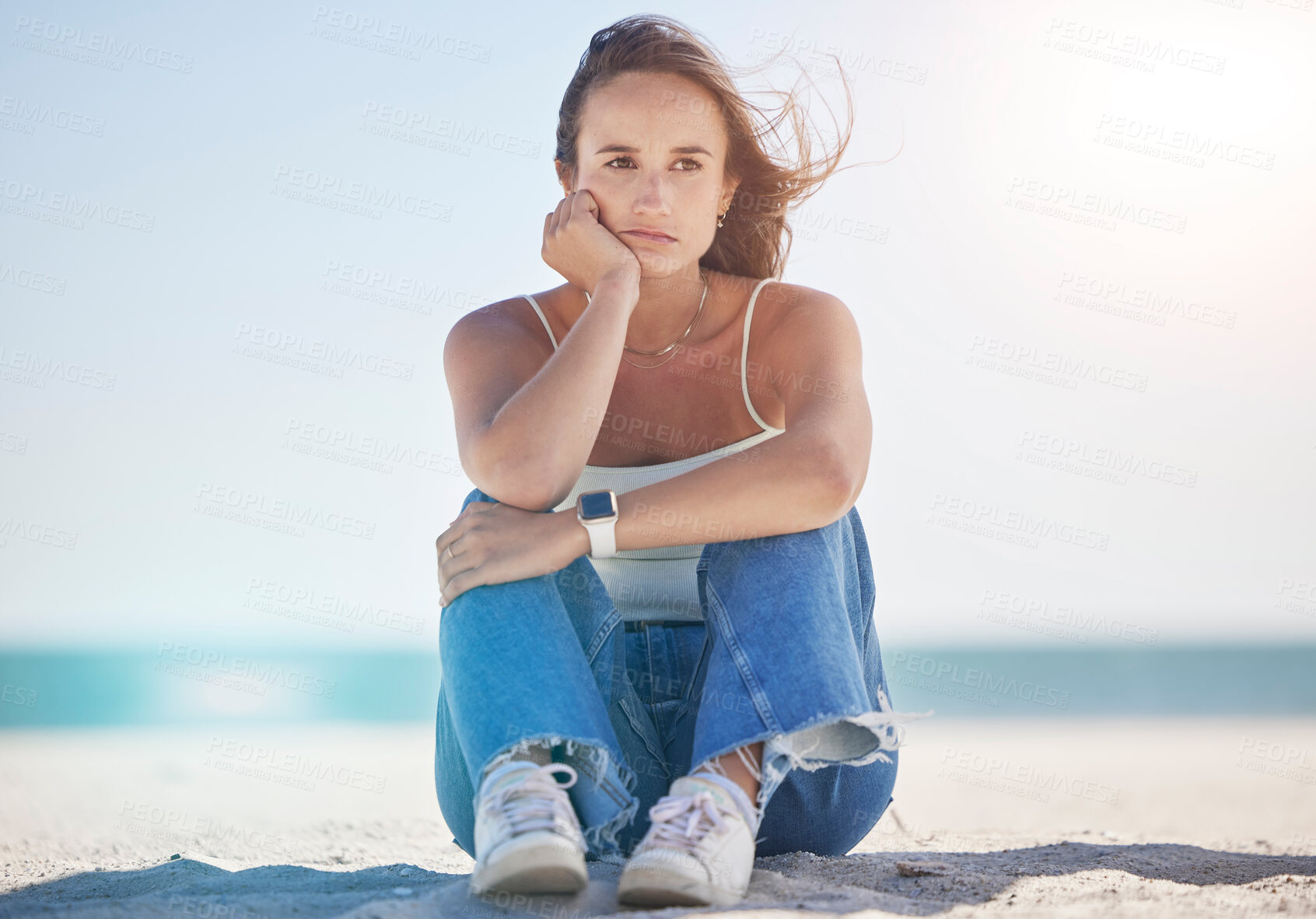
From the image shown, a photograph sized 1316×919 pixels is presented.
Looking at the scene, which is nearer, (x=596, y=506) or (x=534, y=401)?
(x=596, y=506)

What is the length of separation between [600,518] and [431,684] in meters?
17.2

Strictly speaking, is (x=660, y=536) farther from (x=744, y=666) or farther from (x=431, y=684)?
(x=431, y=684)

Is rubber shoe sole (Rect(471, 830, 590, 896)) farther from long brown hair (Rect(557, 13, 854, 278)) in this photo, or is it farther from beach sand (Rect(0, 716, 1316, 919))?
long brown hair (Rect(557, 13, 854, 278))

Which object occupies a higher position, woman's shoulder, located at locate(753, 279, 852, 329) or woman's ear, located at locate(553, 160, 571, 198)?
woman's ear, located at locate(553, 160, 571, 198)

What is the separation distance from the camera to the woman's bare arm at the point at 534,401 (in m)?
2.13

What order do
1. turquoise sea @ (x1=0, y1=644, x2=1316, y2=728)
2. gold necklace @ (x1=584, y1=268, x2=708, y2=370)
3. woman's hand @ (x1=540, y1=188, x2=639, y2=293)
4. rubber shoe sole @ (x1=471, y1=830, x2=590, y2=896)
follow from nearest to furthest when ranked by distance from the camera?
rubber shoe sole @ (x1=471, y1=830, x2=590, y2=896)
woman's hand @ (x1=540, y1=188, x2=639, y2=293)
gold necklace @ (x1=584, y1=268, x2=708, y2=370)
turquoise sea @ (x1=0, y1=644, x2=1316, y2=728)

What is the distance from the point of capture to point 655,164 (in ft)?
8.79

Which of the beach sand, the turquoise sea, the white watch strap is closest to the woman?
the white watch strap

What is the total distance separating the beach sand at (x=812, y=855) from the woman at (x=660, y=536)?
0.16m

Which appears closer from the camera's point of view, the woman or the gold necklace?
the woman

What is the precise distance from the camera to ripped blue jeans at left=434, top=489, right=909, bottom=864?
179cm

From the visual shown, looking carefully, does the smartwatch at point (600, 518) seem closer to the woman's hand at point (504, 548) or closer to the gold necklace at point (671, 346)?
the woman's hand at point (504, 548)

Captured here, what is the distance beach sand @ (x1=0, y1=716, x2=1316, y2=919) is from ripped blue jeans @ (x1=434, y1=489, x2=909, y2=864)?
0.16 m

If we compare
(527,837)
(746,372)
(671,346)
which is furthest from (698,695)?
(671,346)
